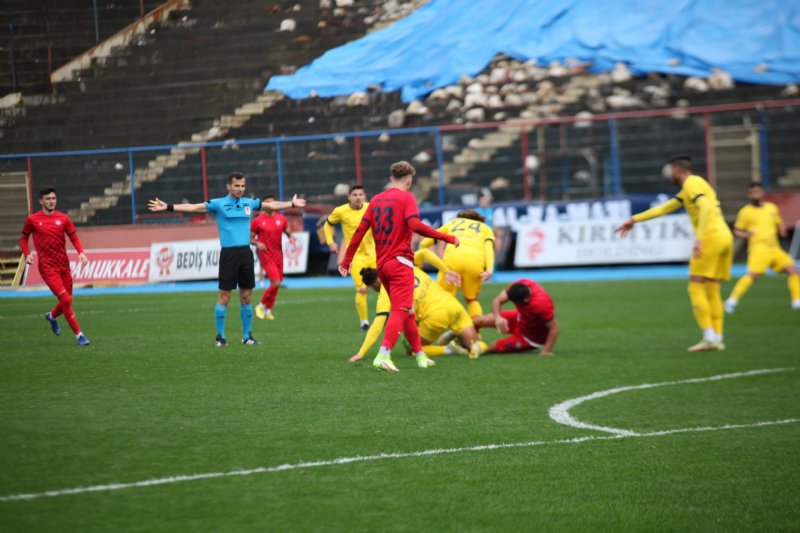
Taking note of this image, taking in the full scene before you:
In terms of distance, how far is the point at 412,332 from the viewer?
11852 millimetres

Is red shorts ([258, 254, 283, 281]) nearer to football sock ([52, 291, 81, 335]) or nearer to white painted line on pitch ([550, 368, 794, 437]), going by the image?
football sock ([52, 291, 81, 335])

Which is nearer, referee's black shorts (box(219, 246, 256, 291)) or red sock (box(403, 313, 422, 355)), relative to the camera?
red sock (box(403, 313, 422, 355))

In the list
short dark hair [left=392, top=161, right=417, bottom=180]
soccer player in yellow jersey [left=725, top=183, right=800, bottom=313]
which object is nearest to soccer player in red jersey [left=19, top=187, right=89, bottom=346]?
short dark hair [left=392, top=161, right=417, bottom=180]

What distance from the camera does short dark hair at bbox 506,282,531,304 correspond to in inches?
489

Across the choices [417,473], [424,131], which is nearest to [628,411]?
[417,473]

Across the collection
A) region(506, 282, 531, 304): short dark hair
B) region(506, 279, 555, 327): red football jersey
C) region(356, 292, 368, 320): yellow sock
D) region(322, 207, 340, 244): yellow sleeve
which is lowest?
region(356, 292, 368, 320): yellow sock

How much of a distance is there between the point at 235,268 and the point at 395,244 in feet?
9.93

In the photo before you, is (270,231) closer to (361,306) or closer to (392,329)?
(361,306)

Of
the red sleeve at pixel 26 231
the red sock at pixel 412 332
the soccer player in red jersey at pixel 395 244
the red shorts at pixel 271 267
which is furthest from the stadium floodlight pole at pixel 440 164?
the soccer player in red jersey at pixel 395 244

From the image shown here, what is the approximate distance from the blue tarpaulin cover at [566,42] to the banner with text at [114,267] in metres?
10.5

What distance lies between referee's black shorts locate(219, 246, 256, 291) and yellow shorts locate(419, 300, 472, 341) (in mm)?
2281

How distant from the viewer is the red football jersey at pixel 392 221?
11.2m

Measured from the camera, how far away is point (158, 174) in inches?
1199

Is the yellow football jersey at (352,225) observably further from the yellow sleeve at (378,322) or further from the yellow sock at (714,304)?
the yellow sock at (714,304)
